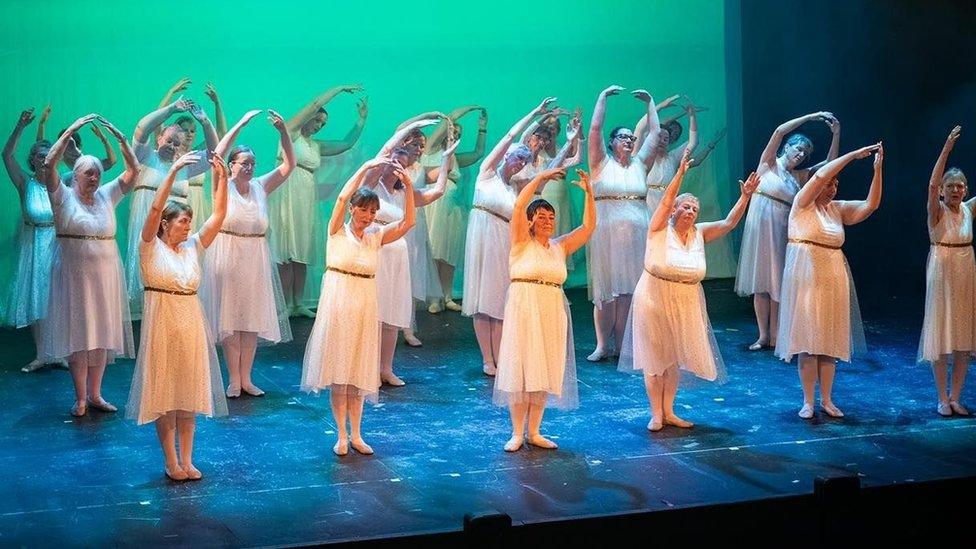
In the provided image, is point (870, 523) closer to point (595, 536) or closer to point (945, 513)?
point (945, 513)

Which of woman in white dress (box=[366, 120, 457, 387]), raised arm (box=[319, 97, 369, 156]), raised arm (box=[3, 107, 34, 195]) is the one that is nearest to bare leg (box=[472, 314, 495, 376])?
woman in white dress (box=[366, 120, 457, 387])

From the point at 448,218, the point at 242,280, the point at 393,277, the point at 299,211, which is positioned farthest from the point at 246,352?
the point at 448,218

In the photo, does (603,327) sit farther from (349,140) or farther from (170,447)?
(170,447)

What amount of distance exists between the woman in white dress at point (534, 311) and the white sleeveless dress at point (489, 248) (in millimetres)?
1706

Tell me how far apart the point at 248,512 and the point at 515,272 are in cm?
159

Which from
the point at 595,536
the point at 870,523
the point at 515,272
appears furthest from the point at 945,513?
the point at 515,272

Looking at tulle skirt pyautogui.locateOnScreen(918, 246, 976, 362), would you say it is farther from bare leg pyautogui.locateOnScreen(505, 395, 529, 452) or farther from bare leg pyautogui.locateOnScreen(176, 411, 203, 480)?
bare leg pyautogui.locateOnScreen(176, 411, 203, 480)

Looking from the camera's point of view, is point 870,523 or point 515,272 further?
point 515,272

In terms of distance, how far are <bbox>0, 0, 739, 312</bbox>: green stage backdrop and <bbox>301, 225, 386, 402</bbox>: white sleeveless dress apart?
367 centimetres

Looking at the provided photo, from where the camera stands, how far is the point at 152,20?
9844 millimetres

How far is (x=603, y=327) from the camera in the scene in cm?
821

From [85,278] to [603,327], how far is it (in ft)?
9.94

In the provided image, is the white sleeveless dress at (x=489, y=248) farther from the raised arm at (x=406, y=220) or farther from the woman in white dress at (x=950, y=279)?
the woman in white dress at (x=950, y=279)

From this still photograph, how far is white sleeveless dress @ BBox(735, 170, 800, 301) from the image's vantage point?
28.0 ft
